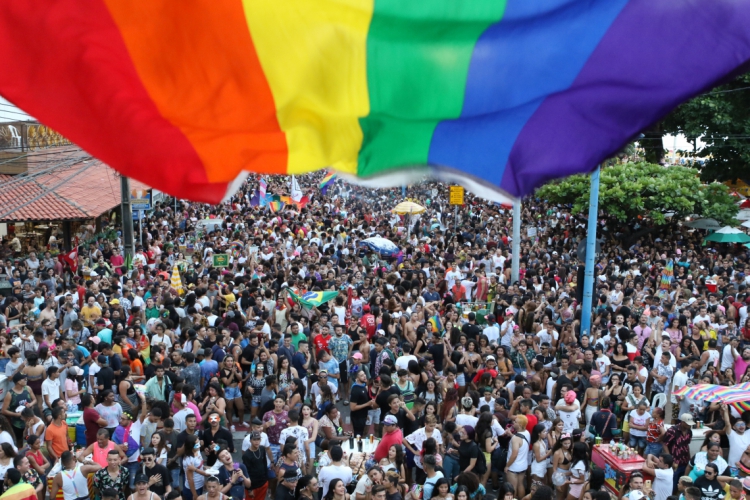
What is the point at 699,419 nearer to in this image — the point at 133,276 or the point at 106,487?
the point at 106,487

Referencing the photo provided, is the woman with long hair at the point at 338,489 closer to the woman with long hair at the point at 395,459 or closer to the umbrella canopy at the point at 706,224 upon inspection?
the woman with long hair at the point at 395,459

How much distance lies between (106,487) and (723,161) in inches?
1317

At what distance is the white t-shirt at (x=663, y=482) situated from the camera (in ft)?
30.9

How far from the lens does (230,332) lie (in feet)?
44.9

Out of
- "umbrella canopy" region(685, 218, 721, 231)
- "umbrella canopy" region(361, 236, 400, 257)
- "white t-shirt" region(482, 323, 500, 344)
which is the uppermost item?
"umbrella canopy" region(685, 218, 721, 231)

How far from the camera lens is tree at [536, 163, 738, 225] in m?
27.6

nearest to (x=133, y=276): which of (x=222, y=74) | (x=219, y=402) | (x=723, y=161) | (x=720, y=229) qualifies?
(x=219, y=402)

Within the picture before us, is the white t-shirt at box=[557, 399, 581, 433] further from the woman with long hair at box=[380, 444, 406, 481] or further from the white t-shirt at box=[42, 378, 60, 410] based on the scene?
the white t-shirt at box=[42, 378, 60, 410]

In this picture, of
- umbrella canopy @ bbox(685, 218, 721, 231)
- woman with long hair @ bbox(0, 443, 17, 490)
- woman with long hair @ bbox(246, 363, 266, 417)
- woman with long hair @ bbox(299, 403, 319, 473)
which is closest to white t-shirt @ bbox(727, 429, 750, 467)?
woman with long hair @ bbox(299, 403, 319, 473)

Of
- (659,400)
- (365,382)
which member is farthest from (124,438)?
(659,400)

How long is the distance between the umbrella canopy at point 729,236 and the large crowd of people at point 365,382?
6420 mm

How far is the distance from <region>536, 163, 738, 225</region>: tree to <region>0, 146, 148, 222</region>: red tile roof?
14.8m

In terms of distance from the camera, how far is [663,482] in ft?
31.0

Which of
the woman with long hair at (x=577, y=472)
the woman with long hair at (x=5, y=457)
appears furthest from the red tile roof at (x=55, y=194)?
the woman with long hair at (x=577, y=472)
